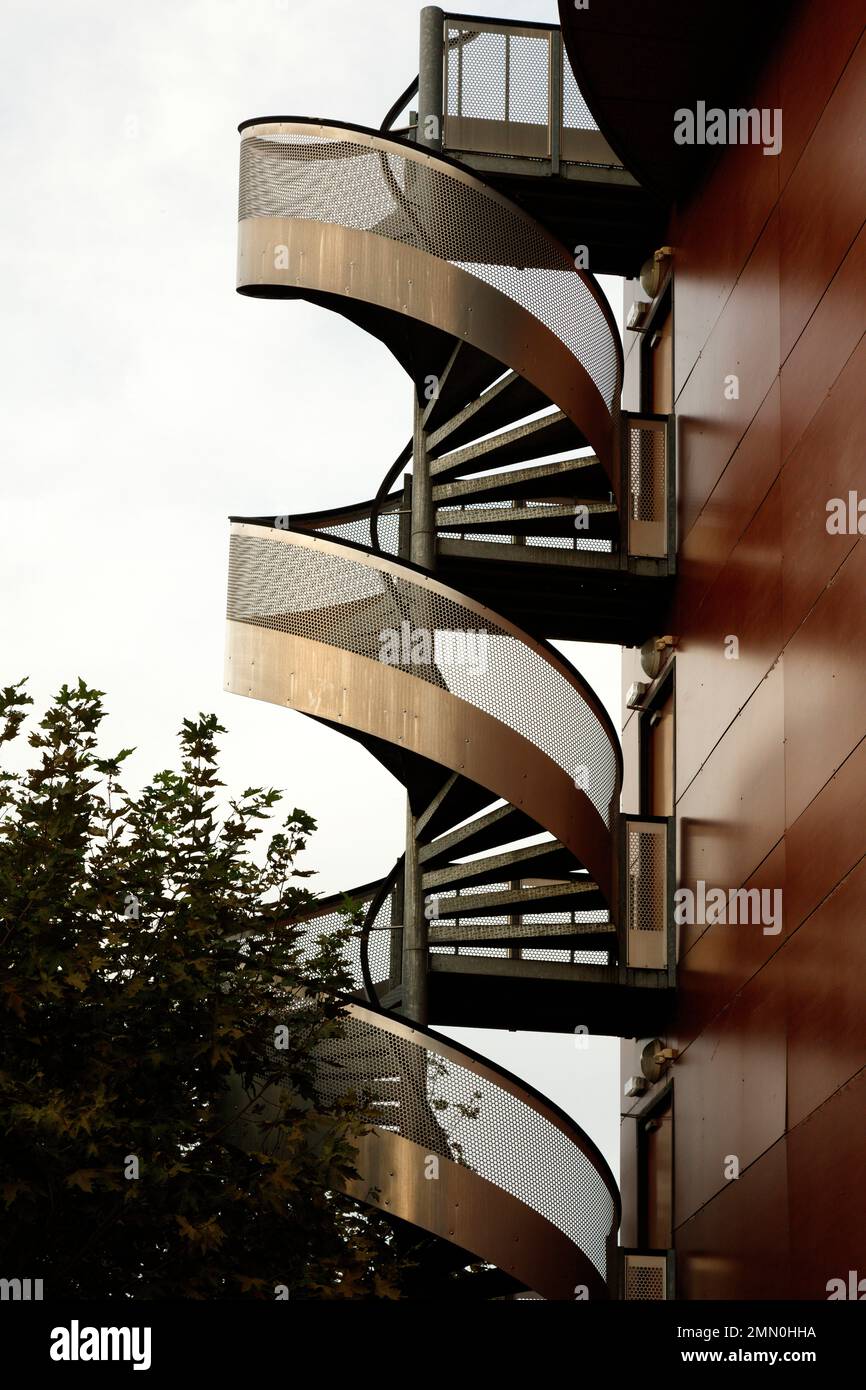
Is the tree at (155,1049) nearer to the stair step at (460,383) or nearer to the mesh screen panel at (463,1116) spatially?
the mesh screen panel at (463,1116)

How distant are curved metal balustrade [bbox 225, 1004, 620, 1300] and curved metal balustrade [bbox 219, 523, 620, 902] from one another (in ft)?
6.30

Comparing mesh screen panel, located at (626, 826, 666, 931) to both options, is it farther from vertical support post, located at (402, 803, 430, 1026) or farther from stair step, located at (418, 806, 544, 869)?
vertical support post, located at (402, 803, 430, 1026)

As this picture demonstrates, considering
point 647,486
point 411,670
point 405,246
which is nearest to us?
point 411,670

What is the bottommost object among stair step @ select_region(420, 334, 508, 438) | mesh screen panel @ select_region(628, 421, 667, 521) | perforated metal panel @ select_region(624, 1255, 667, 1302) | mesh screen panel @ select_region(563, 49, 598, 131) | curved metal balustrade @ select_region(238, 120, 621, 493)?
perforated metal panel @ select_region(624, 1255, 667, 1302)

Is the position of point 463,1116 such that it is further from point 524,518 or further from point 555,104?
point 555,104

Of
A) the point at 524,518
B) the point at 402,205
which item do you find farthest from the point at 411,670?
the point at 402,205

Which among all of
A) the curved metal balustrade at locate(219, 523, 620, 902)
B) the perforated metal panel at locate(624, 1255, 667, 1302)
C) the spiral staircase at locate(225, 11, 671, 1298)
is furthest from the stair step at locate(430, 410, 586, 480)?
the perforated metal panel at locate(624, 1255, 667, 1302)

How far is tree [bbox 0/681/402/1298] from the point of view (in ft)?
38.5

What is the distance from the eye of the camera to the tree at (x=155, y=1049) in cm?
1173

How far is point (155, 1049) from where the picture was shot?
12430 mm

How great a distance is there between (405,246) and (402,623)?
3.26 m

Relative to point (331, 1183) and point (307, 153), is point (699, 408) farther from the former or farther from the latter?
point (331, 1183)

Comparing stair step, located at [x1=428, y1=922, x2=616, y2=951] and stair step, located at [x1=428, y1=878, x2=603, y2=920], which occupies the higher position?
stair step, located at [x1=428, y1=878, x2=603, y2=920]
